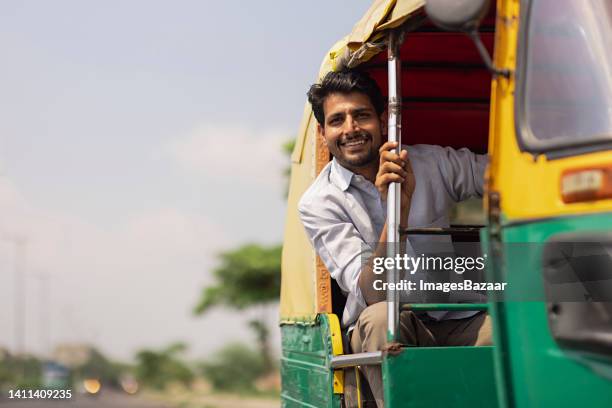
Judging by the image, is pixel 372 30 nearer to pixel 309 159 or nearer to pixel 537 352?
pixel 309 159

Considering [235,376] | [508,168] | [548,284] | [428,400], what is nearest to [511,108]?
[508,168]

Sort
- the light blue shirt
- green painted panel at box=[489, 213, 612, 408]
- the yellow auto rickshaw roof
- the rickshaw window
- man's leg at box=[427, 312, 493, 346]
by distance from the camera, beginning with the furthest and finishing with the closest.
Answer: the light blue shirt, man's leg at box=[427, 312, 493, 346], the yellow auto rickshaw roof, the rickshaw window, green painted panel at box=[489, 213, 612, 408]

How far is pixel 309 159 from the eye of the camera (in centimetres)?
540

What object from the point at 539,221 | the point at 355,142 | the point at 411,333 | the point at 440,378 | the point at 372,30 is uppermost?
the point at 372,30

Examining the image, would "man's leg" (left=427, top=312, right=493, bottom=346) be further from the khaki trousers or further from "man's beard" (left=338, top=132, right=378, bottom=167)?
"man's beard" (left=338, top=132, right=378, bottom=167)

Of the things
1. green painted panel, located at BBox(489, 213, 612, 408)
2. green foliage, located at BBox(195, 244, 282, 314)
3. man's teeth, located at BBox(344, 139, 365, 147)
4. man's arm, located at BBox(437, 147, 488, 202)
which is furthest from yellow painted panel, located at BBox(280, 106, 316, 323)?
green foliage, located at BBox(195, 244, 282, 314)

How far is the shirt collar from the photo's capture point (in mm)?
4668

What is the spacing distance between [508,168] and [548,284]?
1.27ft

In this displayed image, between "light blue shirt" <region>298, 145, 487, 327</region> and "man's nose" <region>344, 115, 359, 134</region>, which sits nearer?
"light blue shirt" <region>298, 145, 487, 327</region>

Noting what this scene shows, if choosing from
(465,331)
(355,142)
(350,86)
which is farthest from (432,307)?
(350,86)

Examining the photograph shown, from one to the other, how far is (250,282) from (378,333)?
28.8 m

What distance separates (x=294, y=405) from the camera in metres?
5.52

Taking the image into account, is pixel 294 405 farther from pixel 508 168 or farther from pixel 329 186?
pixel 508 168

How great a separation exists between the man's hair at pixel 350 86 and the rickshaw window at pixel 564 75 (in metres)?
1.46
